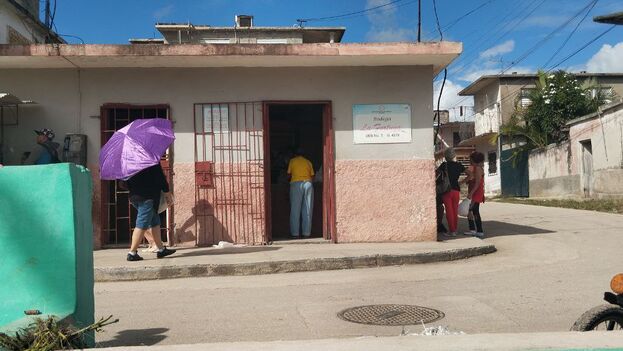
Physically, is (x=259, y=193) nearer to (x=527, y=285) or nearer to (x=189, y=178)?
(x=189, y=178)

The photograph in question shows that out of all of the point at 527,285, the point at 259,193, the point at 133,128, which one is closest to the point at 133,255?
the point at 133,128

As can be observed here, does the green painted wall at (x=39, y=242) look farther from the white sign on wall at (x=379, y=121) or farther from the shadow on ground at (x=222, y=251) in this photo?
the white sign on wall at (x=379, y=121)

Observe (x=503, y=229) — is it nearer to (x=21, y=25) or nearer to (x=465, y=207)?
(x=465, y=207)

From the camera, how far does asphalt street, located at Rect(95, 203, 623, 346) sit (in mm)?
4750

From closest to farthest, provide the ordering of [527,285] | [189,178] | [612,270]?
1. [527,285]
2. [612,270]
3. [189,178]

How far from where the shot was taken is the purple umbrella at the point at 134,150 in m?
7.48

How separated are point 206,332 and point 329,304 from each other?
1.46m

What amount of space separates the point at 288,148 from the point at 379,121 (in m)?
2.46

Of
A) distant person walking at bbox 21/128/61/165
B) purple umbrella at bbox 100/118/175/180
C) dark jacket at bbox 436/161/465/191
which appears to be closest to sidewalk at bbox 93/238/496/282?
purple umbrella at bbox 100/118/175/180

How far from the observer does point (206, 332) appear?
4742 mm

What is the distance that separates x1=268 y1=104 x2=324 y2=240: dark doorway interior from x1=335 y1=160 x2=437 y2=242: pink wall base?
124 centimetres

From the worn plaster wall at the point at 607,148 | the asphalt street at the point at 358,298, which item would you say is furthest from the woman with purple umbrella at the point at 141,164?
the worn plaster wall at the point at 607,148

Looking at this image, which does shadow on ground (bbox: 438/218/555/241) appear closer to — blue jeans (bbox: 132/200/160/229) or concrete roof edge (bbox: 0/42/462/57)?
concrete roof edge (bbox: 0/42/462/57)

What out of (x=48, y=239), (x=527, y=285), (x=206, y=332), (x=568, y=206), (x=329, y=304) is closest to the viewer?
(x=48, y=239)
